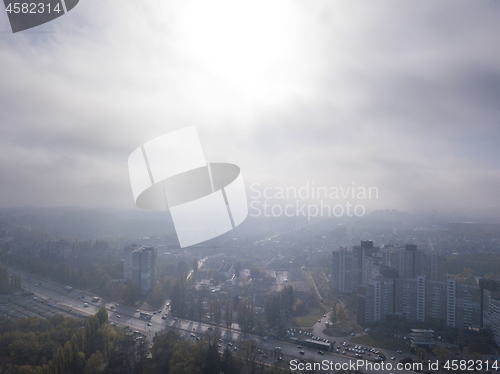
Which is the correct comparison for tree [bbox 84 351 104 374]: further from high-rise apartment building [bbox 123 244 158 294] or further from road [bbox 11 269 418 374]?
high-rise apartment building [bbox 123 244 158 294]

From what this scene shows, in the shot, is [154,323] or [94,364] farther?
[154,323]

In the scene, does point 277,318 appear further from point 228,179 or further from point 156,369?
point 228,179

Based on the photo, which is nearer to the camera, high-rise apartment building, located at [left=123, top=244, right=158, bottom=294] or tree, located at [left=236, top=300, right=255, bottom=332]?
tree, located at [left=236, top=300, right=255, bottom=332]

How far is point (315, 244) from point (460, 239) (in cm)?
797

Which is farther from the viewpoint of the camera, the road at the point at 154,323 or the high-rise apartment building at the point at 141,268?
the high-rise apartment building at the point at 141,268

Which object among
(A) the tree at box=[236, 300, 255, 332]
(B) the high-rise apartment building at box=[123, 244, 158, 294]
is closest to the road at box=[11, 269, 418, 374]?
(A) the tree at box=[236, 300, 255, 332]

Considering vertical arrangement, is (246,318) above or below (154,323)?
above

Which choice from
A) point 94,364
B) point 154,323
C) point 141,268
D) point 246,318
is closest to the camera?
point 94,364

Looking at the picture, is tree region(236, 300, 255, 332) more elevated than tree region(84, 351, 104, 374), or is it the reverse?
tree region(84, 351, 104, 374)

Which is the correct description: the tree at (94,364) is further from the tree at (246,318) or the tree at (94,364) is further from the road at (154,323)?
the tree at (246,318)

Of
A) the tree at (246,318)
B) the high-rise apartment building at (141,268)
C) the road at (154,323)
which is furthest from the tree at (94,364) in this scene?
the high-rise apartment building at (141,268)

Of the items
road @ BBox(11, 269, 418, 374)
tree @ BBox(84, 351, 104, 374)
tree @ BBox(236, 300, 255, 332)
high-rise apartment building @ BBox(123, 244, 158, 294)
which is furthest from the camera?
high-rise apartment building @ BBox(123, 244, 158, 294)

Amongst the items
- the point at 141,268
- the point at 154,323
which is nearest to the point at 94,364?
the point at 154,323

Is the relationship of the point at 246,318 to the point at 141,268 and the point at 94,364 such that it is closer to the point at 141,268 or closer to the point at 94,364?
the point at 94,364
